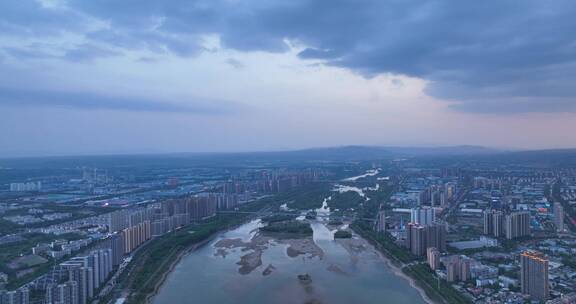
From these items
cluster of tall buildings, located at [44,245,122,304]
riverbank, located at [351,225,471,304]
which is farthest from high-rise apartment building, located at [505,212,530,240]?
cluster of tall buildings, located at [44,245,122,304]

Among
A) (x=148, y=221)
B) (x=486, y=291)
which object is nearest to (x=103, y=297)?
(x=148, y=221)

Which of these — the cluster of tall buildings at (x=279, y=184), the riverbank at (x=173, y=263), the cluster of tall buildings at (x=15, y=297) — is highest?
the cluster of tall buildings at (x=279, y=184)

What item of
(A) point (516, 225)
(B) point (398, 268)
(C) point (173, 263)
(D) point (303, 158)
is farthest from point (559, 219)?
(D) point (303, 158)

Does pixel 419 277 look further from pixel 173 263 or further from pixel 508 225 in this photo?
pixel 173 263

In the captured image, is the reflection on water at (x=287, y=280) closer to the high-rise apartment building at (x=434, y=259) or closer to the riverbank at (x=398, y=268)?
the riverbank at (x=398, y=268)

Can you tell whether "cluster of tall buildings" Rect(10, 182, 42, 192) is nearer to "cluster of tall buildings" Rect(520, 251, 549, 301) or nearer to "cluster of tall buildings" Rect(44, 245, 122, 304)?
"cluster of tall buildings" Rect(44, 245, 122, 304)

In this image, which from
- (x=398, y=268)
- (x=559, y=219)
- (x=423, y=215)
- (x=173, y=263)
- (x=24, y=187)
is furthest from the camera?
(x=24, y=187)

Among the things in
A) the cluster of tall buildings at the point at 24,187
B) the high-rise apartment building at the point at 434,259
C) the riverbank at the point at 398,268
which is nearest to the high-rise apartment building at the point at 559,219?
the riverbank at the point at 398,268
